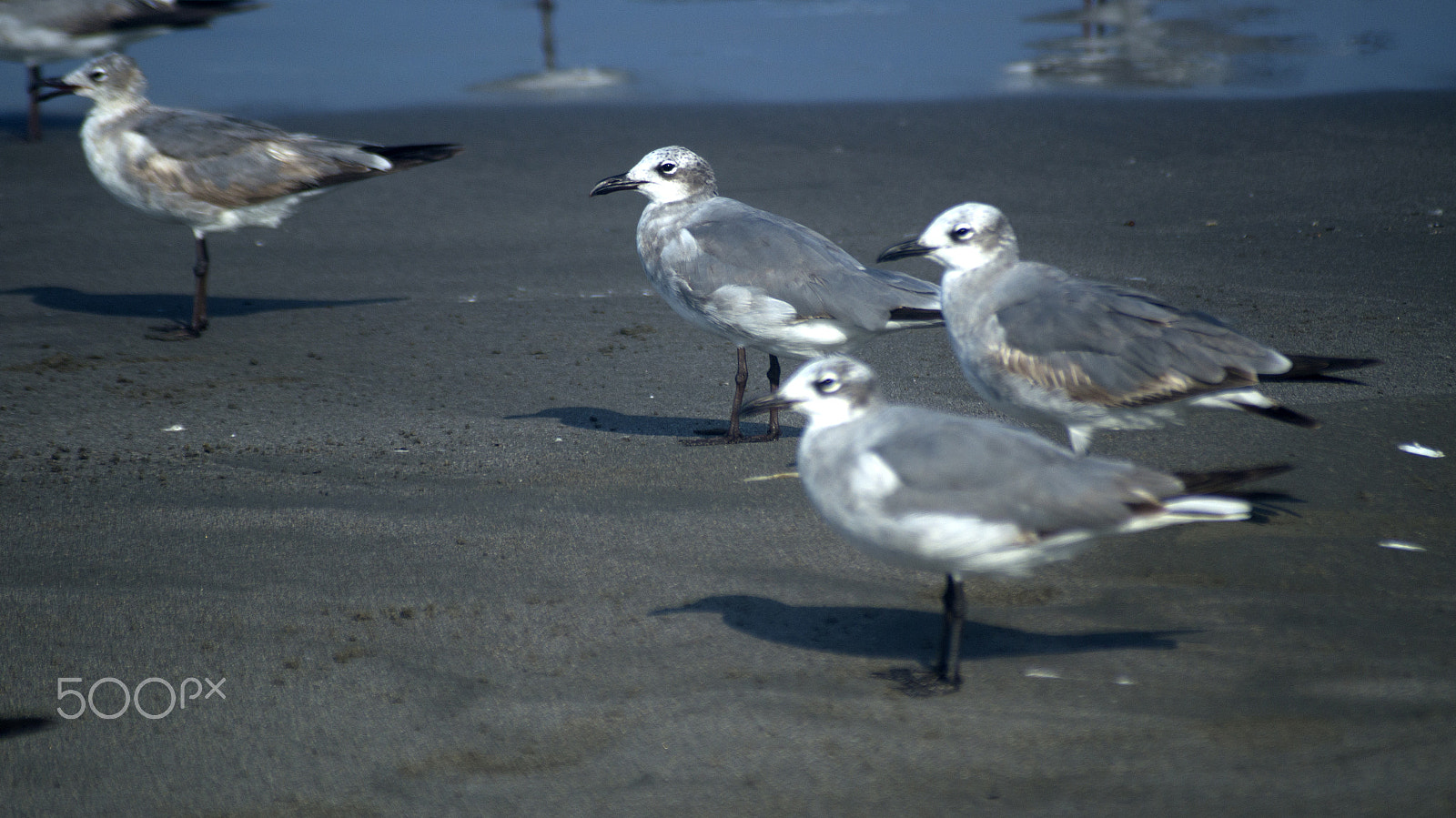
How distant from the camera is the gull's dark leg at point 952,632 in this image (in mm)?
3289

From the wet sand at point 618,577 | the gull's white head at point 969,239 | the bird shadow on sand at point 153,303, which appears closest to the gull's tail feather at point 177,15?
the wet sand at point 618,577

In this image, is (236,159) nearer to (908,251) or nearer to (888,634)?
(908,251)

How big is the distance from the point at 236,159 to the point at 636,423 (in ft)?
11.6

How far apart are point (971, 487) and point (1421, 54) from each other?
48.8 feet

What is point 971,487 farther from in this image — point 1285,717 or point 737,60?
point 737,60

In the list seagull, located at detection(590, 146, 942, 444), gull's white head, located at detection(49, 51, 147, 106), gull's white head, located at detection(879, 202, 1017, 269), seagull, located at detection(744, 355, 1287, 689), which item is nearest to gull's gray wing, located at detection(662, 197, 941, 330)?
seagull, located at detection(590, 146, 942, 444)

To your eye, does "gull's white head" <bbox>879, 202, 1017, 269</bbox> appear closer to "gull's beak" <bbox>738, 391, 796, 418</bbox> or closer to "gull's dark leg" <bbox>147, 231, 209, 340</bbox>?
"gull's beak" <bbox>738, 391, 796, 418</bbox>

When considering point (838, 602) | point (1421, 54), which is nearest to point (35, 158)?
point (838, 602)

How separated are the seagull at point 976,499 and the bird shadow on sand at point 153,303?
5368 millimetres

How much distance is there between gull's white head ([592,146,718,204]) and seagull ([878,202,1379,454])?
1.81 metres

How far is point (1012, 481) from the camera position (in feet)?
10.3

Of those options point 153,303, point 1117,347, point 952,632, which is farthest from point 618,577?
point 153,303

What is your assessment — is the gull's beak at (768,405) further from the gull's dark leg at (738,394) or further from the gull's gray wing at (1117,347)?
the gull's dark leg at (738,394)

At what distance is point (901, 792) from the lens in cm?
282
